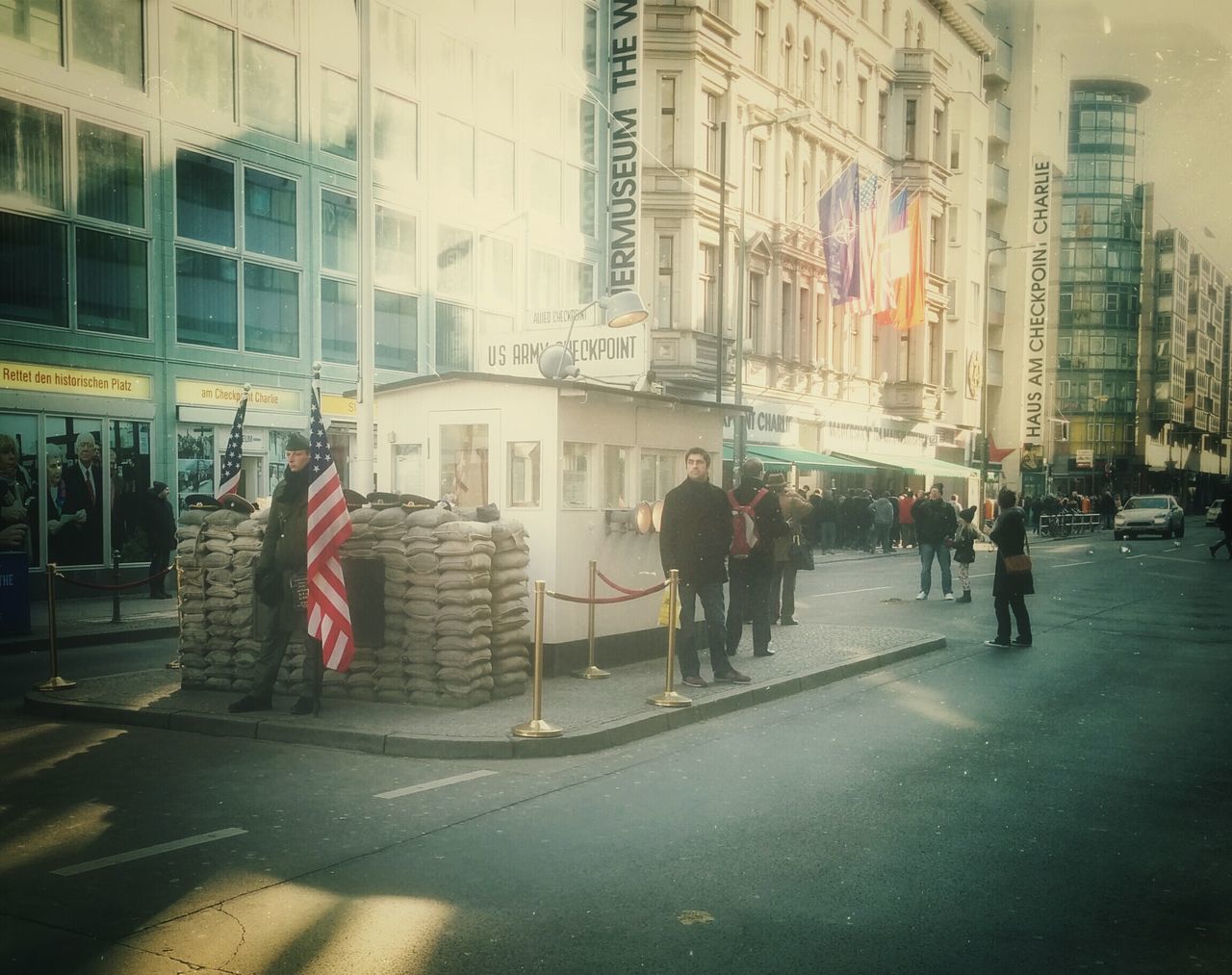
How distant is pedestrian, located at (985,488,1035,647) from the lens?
13.8 meters

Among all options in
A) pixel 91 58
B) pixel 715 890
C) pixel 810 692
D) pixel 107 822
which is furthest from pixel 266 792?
pixel 91 58

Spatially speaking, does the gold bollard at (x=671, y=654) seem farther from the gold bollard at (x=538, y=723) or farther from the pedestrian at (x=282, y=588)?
the pedestrian at (x=282, y=588)

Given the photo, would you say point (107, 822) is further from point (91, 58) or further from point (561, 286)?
point (561, 286)

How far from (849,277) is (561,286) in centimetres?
812

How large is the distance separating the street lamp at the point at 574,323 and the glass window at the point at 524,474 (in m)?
2.25

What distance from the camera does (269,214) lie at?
76.3 feet

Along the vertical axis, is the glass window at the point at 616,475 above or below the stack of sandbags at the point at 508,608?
above

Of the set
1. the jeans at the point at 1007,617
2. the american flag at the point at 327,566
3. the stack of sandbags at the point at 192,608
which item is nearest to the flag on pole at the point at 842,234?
the jeans at the point at 1007,617

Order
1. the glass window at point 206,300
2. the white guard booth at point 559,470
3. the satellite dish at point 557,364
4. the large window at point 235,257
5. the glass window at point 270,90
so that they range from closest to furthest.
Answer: the white guard booth at point 559,470 → the satellite dish at point 557,364 → the glass window at point 206,300 → the large window at point 235,257 → the glass window at point 270,90

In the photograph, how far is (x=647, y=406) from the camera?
1180 cm

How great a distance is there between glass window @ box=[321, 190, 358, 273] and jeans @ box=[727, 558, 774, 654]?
15368mm

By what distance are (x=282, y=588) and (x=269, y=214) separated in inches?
632

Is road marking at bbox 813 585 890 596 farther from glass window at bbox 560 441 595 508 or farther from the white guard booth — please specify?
glass window at bbox 560 441 595 508

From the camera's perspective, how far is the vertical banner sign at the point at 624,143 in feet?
106
